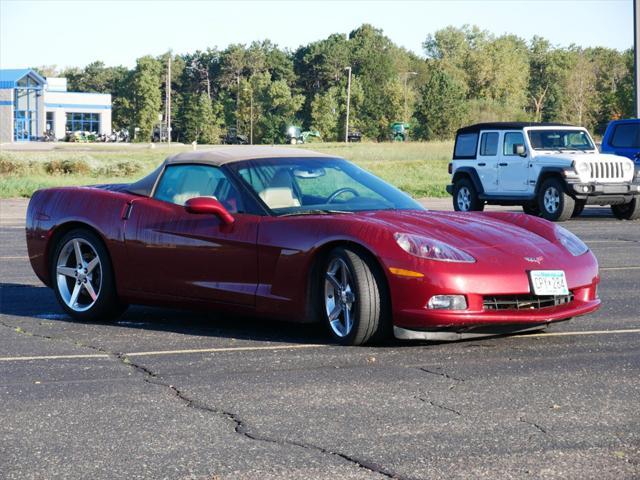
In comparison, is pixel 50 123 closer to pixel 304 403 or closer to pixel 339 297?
pixel 339 297

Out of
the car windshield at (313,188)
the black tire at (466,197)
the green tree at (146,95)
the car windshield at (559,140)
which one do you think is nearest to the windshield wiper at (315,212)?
the car windshield at (313,188)

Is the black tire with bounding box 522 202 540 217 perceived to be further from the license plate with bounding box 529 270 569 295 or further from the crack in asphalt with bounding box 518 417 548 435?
the crack in asphalt with bounding box 518 417 548 435

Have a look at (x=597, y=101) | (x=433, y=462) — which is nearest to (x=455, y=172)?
(x=433, y=462)

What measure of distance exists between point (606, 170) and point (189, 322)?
14.6 metres

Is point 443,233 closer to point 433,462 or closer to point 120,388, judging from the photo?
point 120,388

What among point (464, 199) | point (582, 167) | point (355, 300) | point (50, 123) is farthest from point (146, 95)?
point (355, 300)

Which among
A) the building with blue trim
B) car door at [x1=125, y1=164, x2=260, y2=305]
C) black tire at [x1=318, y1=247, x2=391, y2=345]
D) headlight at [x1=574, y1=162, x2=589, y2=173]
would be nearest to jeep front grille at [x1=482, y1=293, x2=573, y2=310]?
black tire at [x1=318, y1=247, x2=391, y2=345]

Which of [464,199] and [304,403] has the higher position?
[464,199]

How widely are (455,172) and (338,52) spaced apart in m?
118

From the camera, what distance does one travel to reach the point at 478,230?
7910 millimetres

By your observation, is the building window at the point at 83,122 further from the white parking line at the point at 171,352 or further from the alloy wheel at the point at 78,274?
the white parking line at the point at 171,352

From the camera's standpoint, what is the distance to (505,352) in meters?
7.52

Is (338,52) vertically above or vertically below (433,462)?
above

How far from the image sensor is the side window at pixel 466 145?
24.2 m
